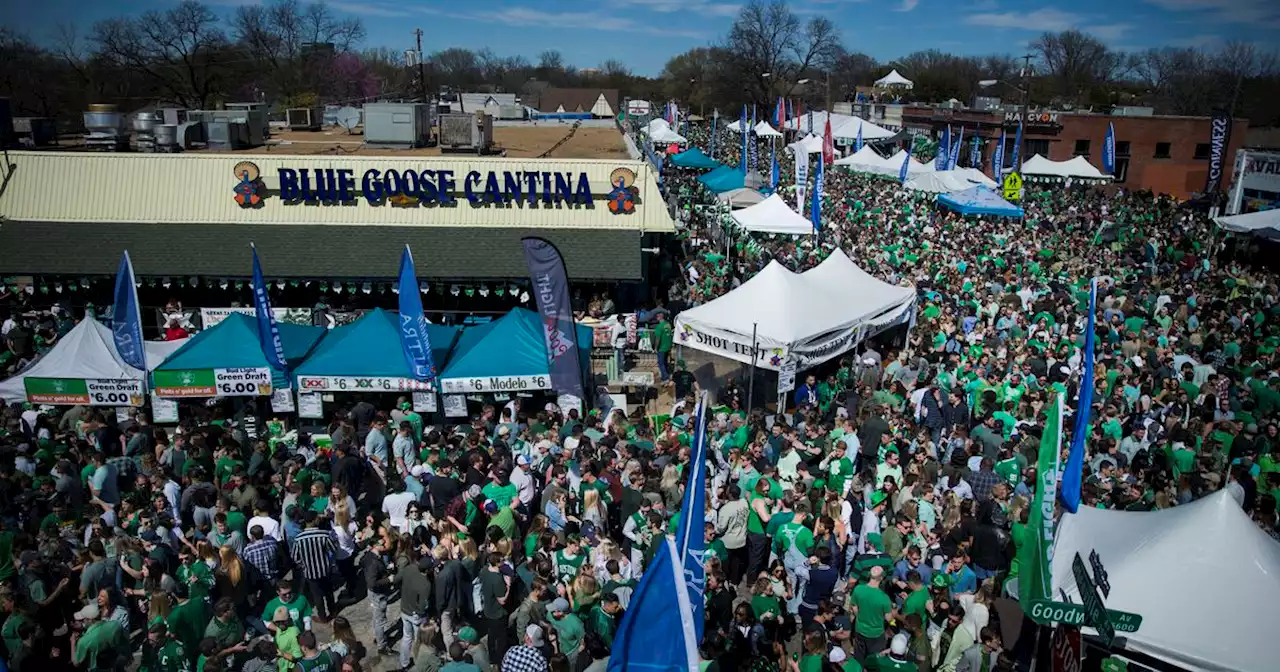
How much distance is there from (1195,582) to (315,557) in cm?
738

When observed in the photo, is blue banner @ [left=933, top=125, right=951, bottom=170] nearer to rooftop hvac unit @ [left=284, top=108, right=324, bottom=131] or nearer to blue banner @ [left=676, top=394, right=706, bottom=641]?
rooftop hvac unit @ [left=284, top=108, right=324, bottom=131]

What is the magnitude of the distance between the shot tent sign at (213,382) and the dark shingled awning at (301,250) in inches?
204

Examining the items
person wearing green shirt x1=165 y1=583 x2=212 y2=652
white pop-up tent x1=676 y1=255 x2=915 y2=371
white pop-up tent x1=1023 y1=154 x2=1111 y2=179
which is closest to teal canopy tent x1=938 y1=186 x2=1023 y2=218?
white pop-up tent x1=1023 y1=154 x2=1111 y2=179

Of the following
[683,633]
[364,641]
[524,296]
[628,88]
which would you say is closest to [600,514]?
[364,641]

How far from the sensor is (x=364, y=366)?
1218 centimetres

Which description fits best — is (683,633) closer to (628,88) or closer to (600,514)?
(600,514)

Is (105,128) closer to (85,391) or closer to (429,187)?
(429,187)

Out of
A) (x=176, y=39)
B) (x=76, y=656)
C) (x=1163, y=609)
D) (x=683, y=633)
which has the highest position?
(x=176, y=39)

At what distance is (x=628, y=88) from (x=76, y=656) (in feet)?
399

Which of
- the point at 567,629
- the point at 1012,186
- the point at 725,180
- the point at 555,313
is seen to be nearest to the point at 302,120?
the point at 725,180

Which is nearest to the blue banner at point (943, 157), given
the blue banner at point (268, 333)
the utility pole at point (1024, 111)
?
the utility pole at point (1024, 111)

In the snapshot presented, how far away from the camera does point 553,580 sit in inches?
295

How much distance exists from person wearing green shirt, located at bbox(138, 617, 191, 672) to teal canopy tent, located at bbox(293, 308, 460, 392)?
5745mm

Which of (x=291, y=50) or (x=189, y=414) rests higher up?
(x=291, y=50)
